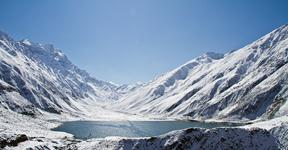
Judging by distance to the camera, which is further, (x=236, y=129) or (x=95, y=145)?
(x=95, y=145)

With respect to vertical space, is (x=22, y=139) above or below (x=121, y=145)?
above

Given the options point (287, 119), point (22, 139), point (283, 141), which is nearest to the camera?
point (283, 141)

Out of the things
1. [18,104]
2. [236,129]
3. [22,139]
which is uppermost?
[18,104]

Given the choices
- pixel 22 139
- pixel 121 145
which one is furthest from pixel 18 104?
pixel 121 145

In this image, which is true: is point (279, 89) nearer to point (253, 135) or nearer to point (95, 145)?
point (253, 135)

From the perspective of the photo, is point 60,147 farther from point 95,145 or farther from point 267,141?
point 267,141

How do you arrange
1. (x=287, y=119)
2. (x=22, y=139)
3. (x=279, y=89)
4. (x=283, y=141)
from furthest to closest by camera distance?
(x=279, y=89)
(x=22, y=139)
(x=287, y=119)
(x=283, y=141)
